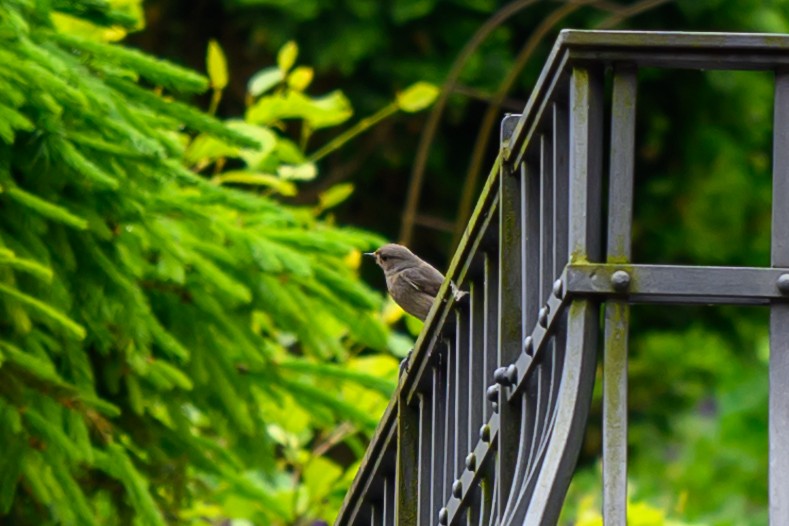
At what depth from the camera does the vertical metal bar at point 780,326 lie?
2.39 metres

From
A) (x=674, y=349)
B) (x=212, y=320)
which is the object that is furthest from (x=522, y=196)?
(x=674, y=349)

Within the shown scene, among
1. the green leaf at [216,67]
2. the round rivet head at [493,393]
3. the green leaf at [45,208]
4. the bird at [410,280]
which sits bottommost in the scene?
the round rivet head at [493,393]

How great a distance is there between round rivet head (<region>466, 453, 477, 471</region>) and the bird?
3003mm

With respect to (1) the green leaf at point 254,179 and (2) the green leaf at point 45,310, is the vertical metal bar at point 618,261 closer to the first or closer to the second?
(2) the green leaf at point 45,310

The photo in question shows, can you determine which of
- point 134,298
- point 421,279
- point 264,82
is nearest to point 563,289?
point 134,298

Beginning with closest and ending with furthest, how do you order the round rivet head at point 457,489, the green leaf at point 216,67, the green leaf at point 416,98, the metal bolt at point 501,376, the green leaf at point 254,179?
the metal bolt at point 501,376 → the round rivet head at point 457,489 → the green leaf at point 254,179 → the green leaf at point 216,67 → the green leaf at point 416,98

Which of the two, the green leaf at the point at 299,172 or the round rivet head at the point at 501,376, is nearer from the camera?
the round rivet head at the point at 501,376

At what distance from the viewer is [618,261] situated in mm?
2430

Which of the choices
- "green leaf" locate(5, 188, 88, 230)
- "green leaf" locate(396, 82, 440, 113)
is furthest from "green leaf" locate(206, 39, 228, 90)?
"green leaf" locate(5, 188, 88, 230)

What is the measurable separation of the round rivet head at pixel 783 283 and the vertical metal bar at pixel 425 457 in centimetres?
129

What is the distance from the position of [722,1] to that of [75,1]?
266 inches

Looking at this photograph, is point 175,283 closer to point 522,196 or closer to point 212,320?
point 212,320

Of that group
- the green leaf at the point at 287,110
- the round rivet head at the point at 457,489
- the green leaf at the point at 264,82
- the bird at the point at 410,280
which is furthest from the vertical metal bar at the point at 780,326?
the green leaf at the point at 264,82

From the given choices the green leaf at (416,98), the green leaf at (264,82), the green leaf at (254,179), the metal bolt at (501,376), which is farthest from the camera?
the green leaf at (416,98)
